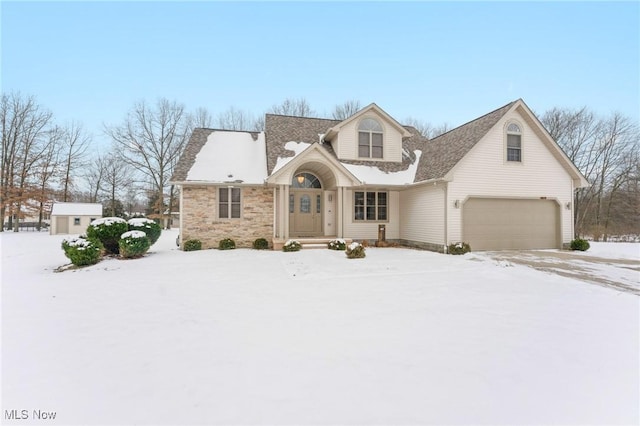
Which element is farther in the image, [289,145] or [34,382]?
[289,145]

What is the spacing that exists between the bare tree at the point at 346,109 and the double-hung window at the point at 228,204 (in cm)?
2073

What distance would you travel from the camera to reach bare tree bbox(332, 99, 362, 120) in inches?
1216

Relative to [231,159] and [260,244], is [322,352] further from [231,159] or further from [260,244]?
[231,159]

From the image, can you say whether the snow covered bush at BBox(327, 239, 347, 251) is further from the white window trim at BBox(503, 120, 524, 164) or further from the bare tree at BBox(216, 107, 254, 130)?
the bare tree at BBox(216, 107, 254, 130)

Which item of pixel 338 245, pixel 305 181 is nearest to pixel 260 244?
pixel 338 245

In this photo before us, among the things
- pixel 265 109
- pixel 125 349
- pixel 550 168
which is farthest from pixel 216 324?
pixel 265 109

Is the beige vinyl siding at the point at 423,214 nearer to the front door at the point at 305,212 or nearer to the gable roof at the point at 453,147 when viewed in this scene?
the gable roof at the point at 453,147

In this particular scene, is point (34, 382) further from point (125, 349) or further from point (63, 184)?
point (63, 184)

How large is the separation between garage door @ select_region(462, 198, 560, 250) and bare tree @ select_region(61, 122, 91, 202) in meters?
37.2

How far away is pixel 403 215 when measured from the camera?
14781 millimetres

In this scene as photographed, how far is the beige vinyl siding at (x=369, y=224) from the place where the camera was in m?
14.2

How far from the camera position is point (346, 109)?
31219 millimetres

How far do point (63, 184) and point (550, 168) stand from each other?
40.8 meters

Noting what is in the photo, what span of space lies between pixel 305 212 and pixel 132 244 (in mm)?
7259
